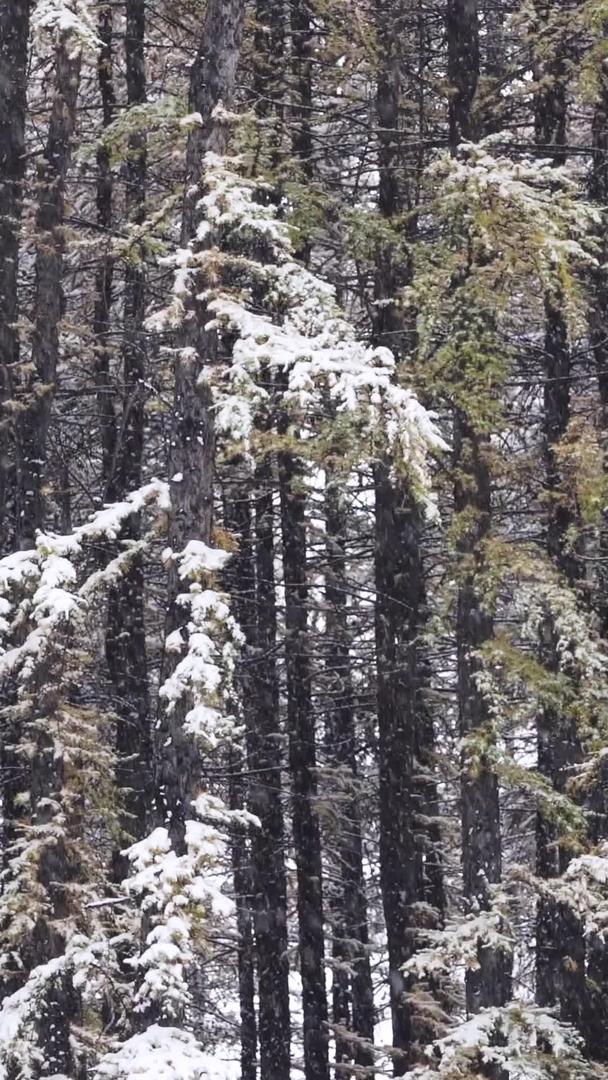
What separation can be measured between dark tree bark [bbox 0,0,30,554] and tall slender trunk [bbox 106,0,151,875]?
1568 mm

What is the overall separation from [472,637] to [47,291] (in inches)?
201

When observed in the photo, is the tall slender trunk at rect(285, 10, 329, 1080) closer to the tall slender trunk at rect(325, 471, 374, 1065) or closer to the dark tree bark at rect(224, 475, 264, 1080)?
the dark tree bark at rect(224, 475, 264, 1080)

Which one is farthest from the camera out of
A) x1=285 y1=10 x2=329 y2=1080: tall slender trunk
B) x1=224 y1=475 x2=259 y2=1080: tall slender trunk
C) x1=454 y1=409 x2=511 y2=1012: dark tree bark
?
x1=285 y1=10 x2=329 y2=1080: tall slender trunk

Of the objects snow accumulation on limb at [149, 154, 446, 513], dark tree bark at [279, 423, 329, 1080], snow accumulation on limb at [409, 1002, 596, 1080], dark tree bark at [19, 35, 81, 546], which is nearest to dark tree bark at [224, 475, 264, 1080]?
dark tree bark at [279, 423, 329, 1080]

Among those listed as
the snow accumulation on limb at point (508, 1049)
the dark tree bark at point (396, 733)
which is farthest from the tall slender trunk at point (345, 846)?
the snow accumulation on limb at point (508, 1049)

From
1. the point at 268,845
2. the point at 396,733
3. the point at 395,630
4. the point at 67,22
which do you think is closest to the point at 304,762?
the point at 268,845

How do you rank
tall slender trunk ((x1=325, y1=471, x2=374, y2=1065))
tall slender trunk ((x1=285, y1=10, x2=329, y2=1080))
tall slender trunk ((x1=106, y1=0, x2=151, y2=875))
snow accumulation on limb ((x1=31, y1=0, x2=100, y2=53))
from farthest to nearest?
1. tall slender trunk ((x1=325, y1=471, x2=374, y2=1065))
2. tall slender trunk ((x1=285, y1=10, x2=329, y2=1080))
3. tall slender trunk ((x1=106, y1=0, x2=151, y2=875))
4. snow accumulation on limb ((x1=31, y1=0, x2=100, y2=53))

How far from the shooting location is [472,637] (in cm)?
1084

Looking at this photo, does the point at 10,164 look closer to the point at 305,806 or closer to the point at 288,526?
the point at 288,526

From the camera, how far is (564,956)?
486 inches

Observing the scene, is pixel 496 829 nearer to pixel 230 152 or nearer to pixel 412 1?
pixel 230 152

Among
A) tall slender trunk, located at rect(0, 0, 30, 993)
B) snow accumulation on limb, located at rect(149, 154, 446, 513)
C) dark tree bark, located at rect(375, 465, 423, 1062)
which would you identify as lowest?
dark tree bark, located at rect(375, 465, 423, 1062)

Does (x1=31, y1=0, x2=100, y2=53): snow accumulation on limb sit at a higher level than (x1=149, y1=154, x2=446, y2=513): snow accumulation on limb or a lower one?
higher

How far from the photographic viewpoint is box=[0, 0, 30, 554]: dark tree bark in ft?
38.0
